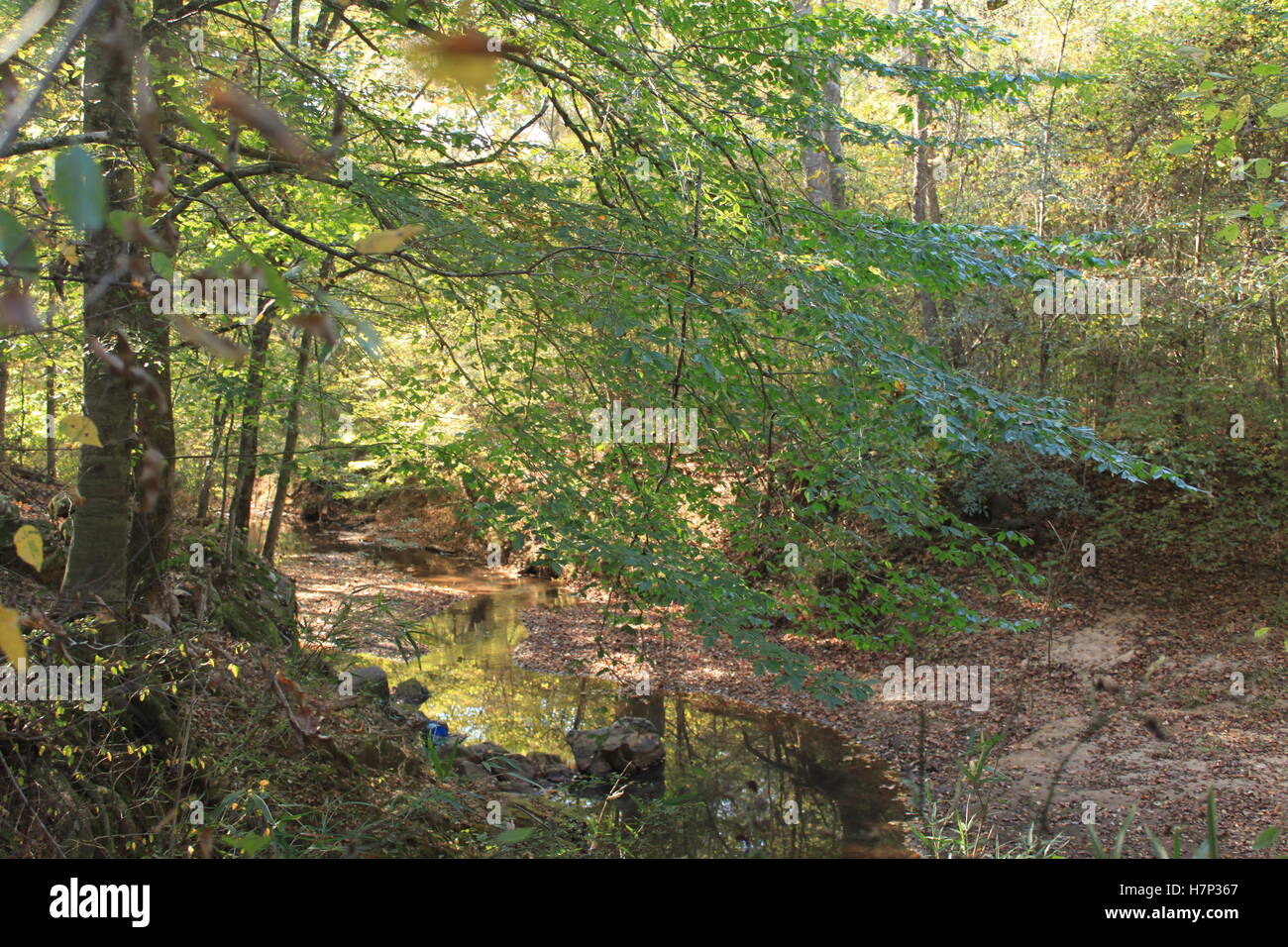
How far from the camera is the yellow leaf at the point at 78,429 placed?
45.4 inches

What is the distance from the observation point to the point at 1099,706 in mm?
9781

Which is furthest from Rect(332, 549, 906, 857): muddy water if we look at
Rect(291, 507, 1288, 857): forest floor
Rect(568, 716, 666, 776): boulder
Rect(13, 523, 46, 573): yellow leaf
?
Rect(13, 523, 46, 573): yellow leaf

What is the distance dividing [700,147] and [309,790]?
14.3 feet

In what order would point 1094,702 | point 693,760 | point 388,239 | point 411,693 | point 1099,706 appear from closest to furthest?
point 388,239, point 693,760, point 1094,702, point 1099,706, point 411,693

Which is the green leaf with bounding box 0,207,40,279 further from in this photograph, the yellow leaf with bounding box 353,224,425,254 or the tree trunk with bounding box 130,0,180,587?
the tree trunk with bounding box 130,0,180,587

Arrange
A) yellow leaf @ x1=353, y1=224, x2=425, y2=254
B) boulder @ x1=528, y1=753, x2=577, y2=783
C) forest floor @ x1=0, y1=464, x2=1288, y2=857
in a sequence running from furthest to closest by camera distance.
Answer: boulder @ x1=528, y1=753, x2=577, y2=783, forest floor @ x1=0, y1=464, x2=1288, y2=857, yellow leaf @ x1=353, y1=224, x2=425, y2=254

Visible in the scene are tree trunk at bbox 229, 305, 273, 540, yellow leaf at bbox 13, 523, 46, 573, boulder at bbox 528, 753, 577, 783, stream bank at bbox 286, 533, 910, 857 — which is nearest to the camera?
yellow leaf at bbox 13, 523, 46, 573

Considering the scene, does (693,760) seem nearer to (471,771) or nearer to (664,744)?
(664,744)

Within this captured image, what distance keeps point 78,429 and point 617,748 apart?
817cm

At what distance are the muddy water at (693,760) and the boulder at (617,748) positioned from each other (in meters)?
0.19

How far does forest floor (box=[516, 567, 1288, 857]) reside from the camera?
7.54 meters

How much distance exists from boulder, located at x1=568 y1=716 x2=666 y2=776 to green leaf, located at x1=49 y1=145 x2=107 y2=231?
8.48 m

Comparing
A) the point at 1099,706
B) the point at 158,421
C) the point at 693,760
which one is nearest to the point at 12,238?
the point at 158,421

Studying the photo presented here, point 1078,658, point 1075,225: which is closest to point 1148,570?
point 1078,658
